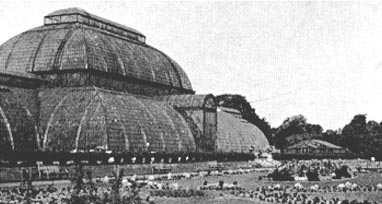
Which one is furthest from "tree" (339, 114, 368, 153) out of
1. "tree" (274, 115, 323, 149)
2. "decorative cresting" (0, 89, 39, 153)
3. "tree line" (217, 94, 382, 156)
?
"decorative cresting" (0, 89, 39, 153)

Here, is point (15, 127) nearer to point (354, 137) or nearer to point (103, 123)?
point (103, 123)

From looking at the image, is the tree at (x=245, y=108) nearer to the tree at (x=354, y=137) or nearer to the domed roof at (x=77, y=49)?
the tree at (x=354, y=137)

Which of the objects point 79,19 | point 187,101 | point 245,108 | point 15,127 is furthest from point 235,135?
point 15,127

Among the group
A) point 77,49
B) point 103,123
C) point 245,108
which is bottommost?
point 103,123

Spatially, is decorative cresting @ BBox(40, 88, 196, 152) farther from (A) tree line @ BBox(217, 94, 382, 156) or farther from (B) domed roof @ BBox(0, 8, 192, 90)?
(A) tree line @ BBox(217, 94, 382, 156)

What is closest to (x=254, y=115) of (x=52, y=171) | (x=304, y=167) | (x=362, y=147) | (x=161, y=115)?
(x=362, y=147)
